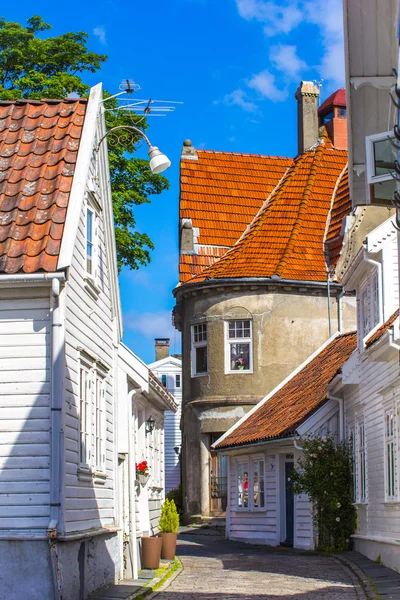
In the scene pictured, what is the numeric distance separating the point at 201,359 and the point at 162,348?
32.3 meters

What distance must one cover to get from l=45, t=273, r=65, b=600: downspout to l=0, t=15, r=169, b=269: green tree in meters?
14.6

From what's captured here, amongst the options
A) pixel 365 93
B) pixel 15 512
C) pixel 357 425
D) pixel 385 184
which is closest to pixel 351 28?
pixel 365 93

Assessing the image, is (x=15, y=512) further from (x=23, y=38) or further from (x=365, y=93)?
(x=23, y=38)

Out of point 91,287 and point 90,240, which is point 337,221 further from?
point 91,287

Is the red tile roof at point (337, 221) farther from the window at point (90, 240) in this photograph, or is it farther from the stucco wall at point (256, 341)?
the window at point (90, 240)

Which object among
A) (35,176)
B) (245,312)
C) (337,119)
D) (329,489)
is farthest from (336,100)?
(35,176)

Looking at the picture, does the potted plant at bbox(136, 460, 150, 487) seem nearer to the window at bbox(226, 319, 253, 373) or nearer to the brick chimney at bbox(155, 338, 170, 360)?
the window at bbox(226, 319, 253, 373)

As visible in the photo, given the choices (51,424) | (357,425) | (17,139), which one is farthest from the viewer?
(357,425)

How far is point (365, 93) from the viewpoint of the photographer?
12.9m

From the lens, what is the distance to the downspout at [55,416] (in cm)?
1195

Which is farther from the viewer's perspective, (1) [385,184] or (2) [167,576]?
(2) [167,576]

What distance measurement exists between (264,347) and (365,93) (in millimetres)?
19631

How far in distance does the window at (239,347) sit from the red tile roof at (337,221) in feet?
11.2

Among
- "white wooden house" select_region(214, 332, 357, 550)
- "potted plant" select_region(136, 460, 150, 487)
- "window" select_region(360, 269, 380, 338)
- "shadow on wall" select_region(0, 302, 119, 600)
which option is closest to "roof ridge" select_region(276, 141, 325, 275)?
"white wooden house" select_region(214, 332, 357, 550)
